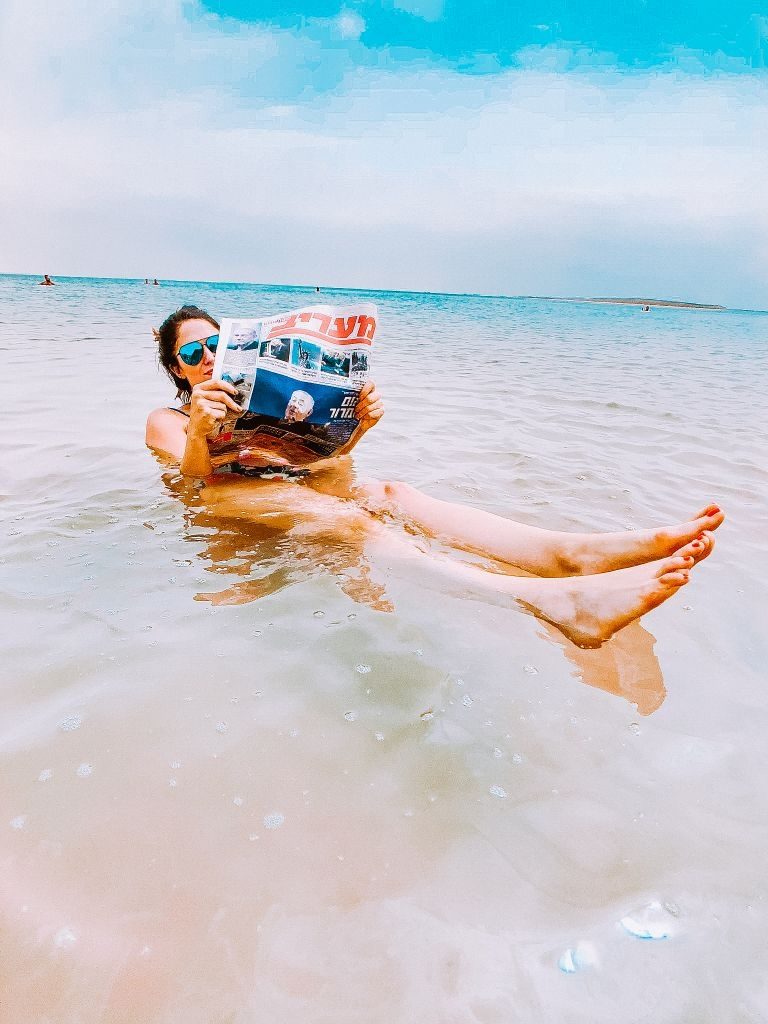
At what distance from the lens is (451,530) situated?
2176 mm

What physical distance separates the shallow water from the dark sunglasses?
704mm

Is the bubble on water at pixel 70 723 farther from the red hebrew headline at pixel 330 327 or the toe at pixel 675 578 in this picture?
the toe at pixel 675 578

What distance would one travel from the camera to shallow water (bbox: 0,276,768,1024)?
0.89 metres

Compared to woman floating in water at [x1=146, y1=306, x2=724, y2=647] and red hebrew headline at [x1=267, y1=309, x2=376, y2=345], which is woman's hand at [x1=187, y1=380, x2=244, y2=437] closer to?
woman floating in water at [x1=146, y1=306, x2=724, y2=647]

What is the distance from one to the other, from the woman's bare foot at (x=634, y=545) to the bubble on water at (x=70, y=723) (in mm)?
1345

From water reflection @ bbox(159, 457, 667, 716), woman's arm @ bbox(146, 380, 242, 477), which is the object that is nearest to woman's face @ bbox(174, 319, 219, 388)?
woman's arm @ bbox(146, 380, 242, 477)

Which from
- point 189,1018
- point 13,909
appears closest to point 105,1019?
point 189,1018

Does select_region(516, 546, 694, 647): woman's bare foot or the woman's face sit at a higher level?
the woman's face

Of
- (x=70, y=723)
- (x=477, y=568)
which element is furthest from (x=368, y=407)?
(x=70, y=723)

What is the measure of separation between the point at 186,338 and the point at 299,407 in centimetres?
90

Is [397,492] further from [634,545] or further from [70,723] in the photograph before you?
[70,723]

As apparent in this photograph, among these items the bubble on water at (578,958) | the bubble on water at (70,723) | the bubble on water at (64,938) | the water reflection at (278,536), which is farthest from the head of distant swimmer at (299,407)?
the bubble on water at (578,958)

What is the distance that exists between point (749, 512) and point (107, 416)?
4.07m

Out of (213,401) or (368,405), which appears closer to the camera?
(213,401)
